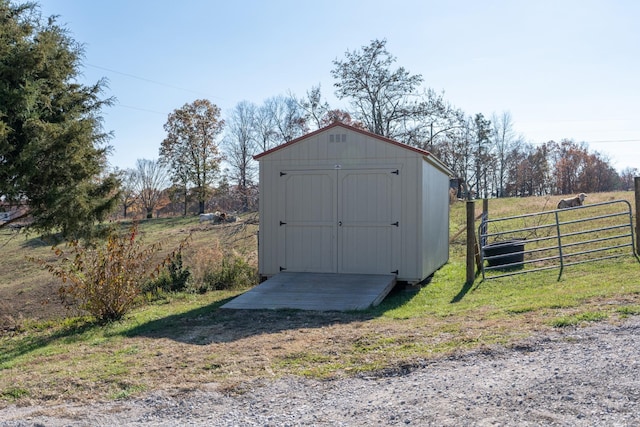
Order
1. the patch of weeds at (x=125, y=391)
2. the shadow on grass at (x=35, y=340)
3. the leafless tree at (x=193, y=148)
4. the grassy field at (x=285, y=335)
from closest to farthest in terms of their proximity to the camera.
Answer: the patch of weeds at (x=125, y=391), the grassy field at (x=285, y=335), the shadow on grass at (x=35, y=340), the leafless tree at (x=193, y=148)

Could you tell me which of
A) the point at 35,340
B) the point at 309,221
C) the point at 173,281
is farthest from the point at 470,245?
the point at 35,340

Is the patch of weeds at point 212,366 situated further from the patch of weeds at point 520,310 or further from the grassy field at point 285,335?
the patch of weeds at point 520,310

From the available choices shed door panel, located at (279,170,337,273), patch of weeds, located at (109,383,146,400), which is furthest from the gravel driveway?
shed door panel, located at (279,170,337,273)

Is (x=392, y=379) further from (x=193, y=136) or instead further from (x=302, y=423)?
(x=193, y=136)

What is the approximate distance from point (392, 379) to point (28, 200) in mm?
9855

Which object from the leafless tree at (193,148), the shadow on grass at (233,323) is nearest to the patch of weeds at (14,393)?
the shadow on grass at (233,323)

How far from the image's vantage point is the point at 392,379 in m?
4.27

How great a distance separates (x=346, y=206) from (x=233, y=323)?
345 cm

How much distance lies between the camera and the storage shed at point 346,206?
9.27 metres

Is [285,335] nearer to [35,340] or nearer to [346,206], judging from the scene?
[35,340]

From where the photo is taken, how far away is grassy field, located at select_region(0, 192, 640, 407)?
4672mm

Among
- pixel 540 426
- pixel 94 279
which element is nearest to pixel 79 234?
pixel 94 279

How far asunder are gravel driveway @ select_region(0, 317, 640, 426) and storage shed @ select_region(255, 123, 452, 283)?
4.74m

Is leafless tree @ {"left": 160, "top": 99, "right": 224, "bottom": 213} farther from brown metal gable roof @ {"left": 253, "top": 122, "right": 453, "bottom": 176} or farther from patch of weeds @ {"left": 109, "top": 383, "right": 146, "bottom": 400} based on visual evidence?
patch of weeds @ {"left": 109, "top": 383, "right": 146, "bottom": 400}
